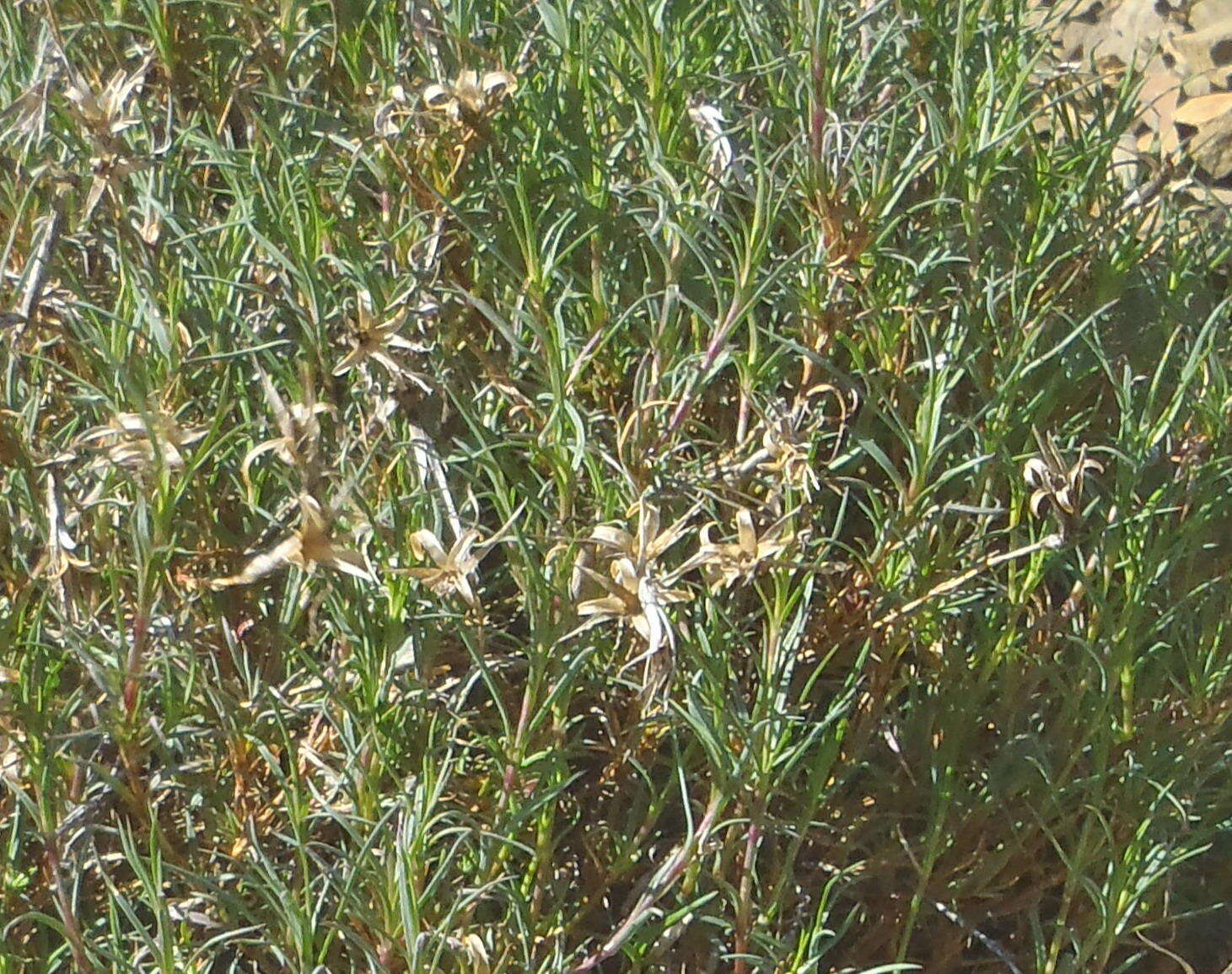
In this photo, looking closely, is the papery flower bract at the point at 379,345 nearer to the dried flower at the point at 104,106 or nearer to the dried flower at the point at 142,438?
the dried flower at the point at 142,438

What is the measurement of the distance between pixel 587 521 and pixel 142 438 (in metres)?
0.38

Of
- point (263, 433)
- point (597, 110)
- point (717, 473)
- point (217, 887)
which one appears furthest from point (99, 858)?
point (597, 110)

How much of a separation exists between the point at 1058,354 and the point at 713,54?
478 millimetres

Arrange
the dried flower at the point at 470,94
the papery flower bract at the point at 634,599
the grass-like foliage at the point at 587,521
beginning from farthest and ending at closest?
the dried flower at the point at 470,94 < the grass-like foliage at the point at 587,521 < the papery flower bract at the point at 634,599

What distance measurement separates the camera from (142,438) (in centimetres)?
111

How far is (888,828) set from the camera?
1.40 metres

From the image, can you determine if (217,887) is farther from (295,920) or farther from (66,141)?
(66,141)

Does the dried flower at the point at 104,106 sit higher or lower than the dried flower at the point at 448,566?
higher

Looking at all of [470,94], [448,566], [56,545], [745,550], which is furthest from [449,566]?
[470,94]

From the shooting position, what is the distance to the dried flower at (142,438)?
43.0 inches

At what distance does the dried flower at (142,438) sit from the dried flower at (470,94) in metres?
0.39

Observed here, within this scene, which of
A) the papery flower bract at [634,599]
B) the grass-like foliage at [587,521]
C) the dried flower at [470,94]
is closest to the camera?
the papery flower bract at [634,599]

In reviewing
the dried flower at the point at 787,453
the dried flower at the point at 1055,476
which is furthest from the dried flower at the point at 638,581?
the dried flower at the point at 1055,476

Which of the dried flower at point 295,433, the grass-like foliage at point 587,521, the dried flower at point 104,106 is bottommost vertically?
the grass-like foliage at point 587,521
